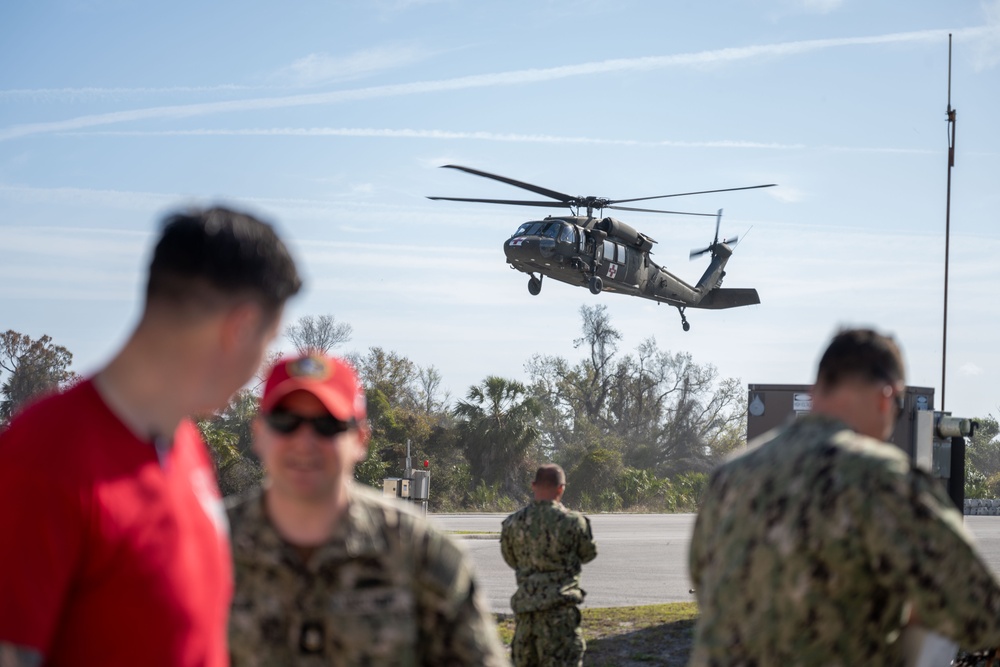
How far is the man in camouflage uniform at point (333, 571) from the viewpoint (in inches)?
108

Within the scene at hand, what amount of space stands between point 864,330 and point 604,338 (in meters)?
68.3

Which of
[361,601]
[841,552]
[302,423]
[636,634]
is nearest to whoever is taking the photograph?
[361,601]

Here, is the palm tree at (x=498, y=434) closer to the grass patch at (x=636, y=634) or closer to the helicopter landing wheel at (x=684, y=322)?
the helicopter landing wheel at (x=684, y=322)

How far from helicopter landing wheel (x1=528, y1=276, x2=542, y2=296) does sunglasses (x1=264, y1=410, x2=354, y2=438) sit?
2607 cm

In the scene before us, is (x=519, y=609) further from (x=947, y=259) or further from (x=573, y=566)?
(x=947, y=259)

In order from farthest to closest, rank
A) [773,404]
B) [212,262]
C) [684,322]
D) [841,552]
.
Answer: [684,322] → [773,404] → [841,552] → [212,262]

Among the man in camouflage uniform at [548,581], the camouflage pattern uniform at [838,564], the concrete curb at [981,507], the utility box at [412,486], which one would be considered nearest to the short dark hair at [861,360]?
the camouflage pattern uniform at [838,564]

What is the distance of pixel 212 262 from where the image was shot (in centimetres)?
204

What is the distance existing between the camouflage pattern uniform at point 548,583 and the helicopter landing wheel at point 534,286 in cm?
2061

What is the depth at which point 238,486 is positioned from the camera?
33656 mm

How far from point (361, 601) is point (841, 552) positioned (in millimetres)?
1288

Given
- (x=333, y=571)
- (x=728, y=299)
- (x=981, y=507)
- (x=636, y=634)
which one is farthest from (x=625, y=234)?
(x=333, y=571)

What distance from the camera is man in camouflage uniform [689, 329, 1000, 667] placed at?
3039 mm

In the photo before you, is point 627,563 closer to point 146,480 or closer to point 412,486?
point 412,486
